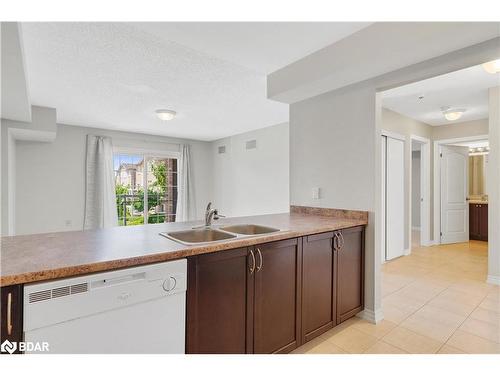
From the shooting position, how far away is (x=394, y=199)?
14.2ft

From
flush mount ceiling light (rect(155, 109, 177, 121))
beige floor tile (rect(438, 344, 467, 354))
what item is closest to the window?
flush mount ceiling light (rect(155, 109, 177, 121))

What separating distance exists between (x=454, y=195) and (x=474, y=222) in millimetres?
1158

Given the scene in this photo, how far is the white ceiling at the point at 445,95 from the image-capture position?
3076 mm

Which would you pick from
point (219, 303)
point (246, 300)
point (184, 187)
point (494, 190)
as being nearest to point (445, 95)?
point (494, 190)

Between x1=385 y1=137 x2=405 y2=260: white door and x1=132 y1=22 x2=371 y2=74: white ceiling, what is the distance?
8.90 ft

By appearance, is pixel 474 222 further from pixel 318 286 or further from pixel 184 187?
pixel 184 187

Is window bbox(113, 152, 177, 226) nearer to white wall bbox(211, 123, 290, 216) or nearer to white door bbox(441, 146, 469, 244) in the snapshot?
white wall bbox(211, 123, 290, 216)

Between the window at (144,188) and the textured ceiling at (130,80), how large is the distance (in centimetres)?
128

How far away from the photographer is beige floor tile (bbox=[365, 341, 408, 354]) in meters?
1.92

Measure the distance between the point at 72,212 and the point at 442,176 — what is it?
7.50 meters

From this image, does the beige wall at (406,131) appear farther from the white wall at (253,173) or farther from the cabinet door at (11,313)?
the cabinet door at (11,313)

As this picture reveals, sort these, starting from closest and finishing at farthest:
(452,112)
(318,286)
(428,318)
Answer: (318,286)
(428,318)
(452,112)

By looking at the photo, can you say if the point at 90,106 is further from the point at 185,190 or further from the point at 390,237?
the point at 390,237
